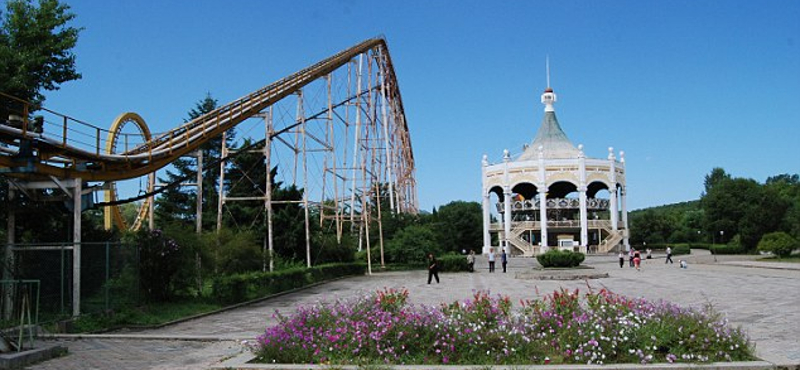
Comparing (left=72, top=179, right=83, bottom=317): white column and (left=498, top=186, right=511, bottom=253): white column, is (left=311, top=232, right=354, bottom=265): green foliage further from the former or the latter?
(left=498, top=186, right=511, bottom=253): white column

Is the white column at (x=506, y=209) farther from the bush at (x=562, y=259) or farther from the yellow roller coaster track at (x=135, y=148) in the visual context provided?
the yellow roller coaster track at (x=135, y=148)

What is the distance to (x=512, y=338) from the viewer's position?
878 centimetres

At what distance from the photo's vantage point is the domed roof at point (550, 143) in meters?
76.3

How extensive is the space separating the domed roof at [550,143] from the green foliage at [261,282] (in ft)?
165

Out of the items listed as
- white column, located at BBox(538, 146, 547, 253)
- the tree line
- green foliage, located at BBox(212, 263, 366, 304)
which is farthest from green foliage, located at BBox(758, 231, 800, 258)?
green foliage, located at BBox(212, 263, 366, 304)

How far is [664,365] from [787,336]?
189 inches

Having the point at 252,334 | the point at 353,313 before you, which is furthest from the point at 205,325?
the point at 353,313

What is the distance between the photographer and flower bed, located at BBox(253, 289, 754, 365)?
848 centimetres

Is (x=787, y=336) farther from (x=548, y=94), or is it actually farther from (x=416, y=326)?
(x=548, y=94)

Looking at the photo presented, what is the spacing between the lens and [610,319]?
354 inches

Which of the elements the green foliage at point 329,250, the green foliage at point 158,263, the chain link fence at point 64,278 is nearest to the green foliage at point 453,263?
the green foliage at point 329,250

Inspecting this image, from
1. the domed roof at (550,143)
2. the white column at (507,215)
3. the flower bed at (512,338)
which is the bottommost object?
the flower bed at (512,338)

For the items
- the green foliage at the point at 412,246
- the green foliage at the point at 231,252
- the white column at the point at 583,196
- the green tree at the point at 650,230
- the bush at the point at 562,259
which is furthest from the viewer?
the green tree at the point at 650,230

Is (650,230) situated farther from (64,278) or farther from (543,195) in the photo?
(64,278)
